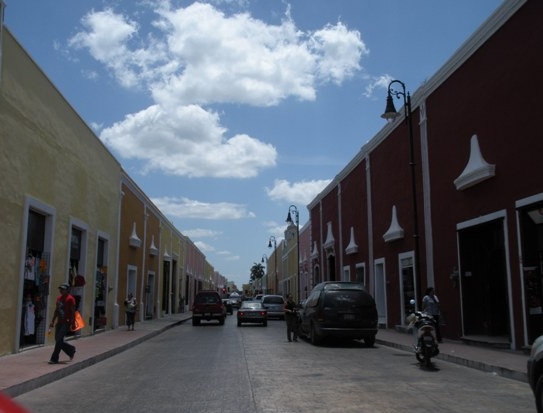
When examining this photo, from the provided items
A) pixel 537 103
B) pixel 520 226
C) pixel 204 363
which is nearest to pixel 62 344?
pixel 204 363

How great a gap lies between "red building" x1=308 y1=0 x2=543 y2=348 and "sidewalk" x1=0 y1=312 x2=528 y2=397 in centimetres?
106

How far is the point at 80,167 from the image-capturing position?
18.9m

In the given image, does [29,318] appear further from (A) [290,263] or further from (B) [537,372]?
(A) [290,263]

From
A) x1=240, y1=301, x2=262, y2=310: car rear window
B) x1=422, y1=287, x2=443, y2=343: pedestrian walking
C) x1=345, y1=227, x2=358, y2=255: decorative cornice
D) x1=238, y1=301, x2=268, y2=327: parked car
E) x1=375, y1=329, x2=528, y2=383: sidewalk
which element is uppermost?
x1=345, y1=227, x2=358, y2=255: decorative cornice

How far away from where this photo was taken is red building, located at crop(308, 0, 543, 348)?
509 inches

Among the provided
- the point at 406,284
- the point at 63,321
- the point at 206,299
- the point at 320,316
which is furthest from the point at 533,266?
the point at 206,299

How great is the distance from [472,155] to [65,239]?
41.2ft

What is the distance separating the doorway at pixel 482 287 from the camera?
16.4 meters

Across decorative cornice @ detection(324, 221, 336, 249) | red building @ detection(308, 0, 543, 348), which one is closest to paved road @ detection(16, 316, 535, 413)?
red building @ detection(308, 0, 543, 348)

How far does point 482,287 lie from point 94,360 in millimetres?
11274

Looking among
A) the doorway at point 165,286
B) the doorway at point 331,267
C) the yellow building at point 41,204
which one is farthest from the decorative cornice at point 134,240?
the doorway at point 331,267

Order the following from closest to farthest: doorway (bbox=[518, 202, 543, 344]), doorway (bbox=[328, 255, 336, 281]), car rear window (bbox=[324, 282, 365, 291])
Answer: doorway (bbox=[518, 202, 543, 344]), car rear window (bbox=[324, 282, 365, 291]), doorway (bbox=[328, 255, 336, 281])

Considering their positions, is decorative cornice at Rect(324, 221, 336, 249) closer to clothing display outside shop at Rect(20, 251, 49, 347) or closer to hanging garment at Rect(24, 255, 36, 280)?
clothing display outside shop at Rect(20, 251, 49, 347)

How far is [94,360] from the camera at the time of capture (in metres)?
13.3
